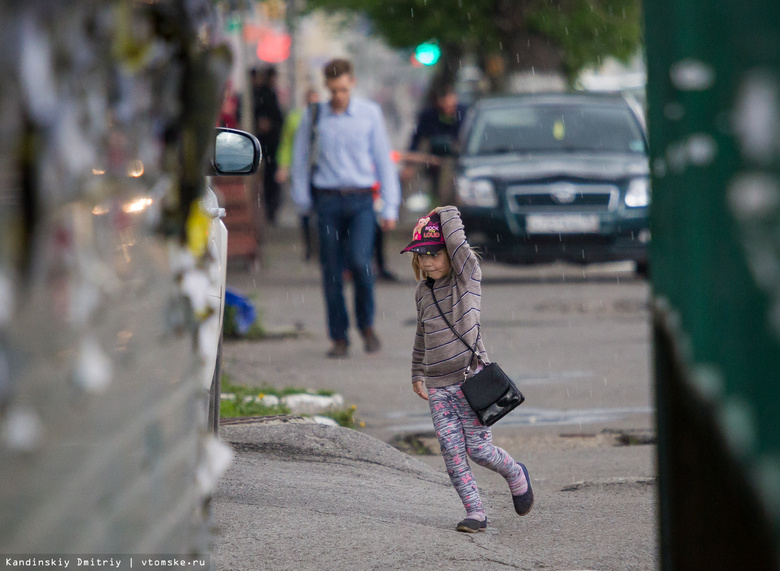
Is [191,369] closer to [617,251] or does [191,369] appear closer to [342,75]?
[342,75]

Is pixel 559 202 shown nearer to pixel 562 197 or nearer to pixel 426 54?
pixel 562 197

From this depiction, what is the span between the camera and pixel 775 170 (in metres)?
1.42

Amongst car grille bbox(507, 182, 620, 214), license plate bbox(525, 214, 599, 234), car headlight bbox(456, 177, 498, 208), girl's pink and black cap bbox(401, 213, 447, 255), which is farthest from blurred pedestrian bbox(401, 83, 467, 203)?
girl's pink and black cap bbox(401, 213, 447, 255)

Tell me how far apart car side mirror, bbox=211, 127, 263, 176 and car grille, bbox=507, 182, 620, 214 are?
28.6ft

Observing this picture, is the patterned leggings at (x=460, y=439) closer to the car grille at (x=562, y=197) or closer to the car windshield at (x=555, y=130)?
the car grille at (x=562, y=197)

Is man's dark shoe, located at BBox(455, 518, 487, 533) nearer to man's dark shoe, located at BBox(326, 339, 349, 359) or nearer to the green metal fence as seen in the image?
the green metal fence

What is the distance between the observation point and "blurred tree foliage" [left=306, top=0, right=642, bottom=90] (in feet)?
76.9

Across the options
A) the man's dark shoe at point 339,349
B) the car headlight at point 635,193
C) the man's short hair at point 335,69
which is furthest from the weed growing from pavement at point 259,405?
the car headlight at point 635,193

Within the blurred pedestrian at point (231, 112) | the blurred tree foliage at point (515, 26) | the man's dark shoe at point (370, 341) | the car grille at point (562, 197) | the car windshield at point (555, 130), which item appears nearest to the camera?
the man's dark shoe at point (370, 341)

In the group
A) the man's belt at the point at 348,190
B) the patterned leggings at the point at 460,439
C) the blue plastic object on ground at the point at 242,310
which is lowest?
the blue plastic object on ground at the point at 242,310

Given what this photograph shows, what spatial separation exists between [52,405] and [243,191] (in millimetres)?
13792

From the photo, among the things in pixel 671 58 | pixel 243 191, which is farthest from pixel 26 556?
pixel 243 191

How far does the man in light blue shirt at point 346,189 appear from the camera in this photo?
9.68 meters

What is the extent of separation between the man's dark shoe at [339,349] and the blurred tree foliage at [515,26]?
14427mm
